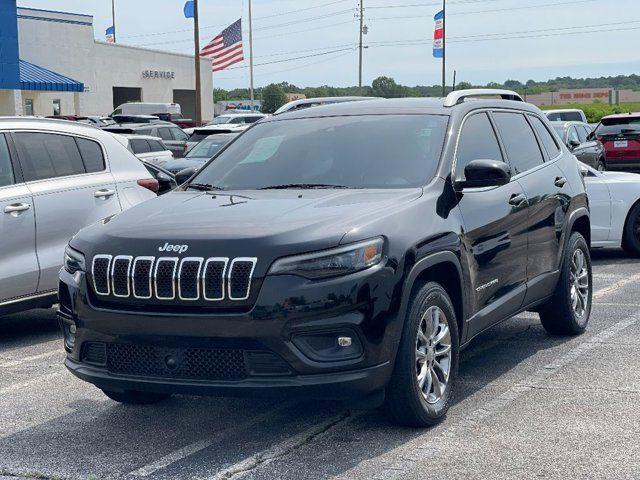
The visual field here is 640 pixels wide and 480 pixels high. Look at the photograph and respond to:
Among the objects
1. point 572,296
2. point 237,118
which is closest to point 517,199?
point 572,296

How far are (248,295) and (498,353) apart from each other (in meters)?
3.08

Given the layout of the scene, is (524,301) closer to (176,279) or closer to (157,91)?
(176,279)

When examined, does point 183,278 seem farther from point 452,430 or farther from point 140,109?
point 140,109

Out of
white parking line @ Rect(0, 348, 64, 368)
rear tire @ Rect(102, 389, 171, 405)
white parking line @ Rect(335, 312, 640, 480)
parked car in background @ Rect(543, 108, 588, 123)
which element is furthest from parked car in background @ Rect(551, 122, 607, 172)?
rear tire @ Rect(102, 389, 171, 405)

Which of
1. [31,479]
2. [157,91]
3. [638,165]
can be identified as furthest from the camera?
[157,91]

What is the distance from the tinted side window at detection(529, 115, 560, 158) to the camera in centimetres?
794

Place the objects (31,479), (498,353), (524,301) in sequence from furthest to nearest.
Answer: (498,353) → (524,301) → (31,479)

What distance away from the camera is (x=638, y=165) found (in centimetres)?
2631

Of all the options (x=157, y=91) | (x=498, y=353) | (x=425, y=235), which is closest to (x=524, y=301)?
(x=498, y=353)

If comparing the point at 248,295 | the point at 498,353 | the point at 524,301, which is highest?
the point at 248,295

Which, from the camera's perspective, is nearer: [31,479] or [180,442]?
[31,479]

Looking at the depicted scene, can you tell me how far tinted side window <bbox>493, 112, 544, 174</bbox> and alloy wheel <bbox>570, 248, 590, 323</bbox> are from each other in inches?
34.1

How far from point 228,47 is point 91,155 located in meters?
45.2

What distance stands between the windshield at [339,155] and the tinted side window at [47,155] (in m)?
2.16
